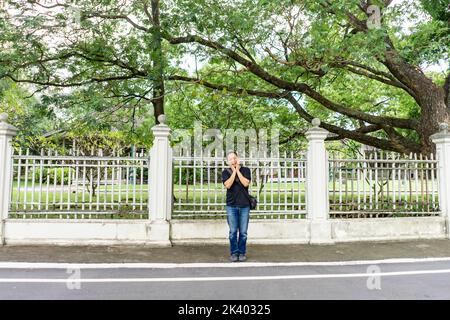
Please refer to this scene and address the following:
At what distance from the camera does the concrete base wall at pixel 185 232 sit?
23.6 feet

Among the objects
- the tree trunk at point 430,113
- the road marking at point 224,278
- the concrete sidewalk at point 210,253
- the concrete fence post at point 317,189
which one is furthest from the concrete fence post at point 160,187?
the tree trunk at point 430,113

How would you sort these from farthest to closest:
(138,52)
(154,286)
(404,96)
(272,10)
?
(404,96), (138,52), (272,10), (154,286)

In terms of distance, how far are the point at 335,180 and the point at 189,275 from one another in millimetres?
4211

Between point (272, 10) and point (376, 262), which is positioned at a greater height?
point (272, 10)

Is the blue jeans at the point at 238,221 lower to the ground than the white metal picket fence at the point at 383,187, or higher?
lower

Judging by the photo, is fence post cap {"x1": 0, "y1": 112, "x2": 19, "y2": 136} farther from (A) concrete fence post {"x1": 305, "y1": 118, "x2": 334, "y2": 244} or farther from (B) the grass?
(A) concrete fence post {"x1": 305, "y1": 118, "x2": 334, "y2": 244}

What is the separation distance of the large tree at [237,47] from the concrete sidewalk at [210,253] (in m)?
4.13

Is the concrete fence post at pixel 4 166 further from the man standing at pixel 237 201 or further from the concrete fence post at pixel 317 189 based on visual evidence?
the concrete fence post at pixel 317 189

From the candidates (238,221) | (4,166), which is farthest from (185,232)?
(4,166)

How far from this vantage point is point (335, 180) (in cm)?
812

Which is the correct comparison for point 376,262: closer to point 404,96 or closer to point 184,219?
point 184,219

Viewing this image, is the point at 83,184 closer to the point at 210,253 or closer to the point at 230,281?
the point at 210,253
